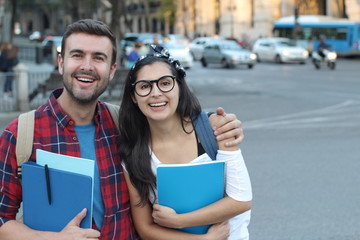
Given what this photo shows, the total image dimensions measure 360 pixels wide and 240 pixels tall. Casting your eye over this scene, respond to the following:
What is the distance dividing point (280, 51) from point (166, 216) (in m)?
33.3

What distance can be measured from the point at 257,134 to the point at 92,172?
347 inches

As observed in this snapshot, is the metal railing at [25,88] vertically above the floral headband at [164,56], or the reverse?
the floral headband at [164,56]

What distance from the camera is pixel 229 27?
6066 cm

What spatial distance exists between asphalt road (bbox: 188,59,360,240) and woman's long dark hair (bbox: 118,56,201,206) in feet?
9.82

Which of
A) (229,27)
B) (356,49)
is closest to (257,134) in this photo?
(356,49)

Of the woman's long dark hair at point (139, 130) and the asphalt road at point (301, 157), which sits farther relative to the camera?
the asphalt road at point (301, 157)

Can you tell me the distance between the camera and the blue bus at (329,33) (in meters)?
38.1

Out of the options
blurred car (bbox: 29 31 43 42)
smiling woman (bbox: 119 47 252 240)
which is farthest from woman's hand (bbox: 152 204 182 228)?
blurred car (bbox: 29 31 43 42)

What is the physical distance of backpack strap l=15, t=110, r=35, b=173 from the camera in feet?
7.62

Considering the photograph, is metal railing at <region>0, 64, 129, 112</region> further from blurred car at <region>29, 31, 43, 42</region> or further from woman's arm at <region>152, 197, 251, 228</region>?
blurred car at <region>29, 31, 43, 42</region>

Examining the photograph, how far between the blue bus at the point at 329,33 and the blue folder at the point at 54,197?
3689cm

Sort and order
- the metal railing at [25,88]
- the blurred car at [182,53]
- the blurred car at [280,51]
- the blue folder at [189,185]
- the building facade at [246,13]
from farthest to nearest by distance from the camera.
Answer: the building facade at [246,13] < the blurred car at [280,51] < the blurred car at [182,53] < the metal railing at [25,88] < the blue folder at [189,185]

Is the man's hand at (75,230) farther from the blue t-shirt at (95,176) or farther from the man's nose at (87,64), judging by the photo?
the man's nose at (87,64)

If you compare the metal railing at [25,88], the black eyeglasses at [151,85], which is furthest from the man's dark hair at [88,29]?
the metal railing at [25,88]
